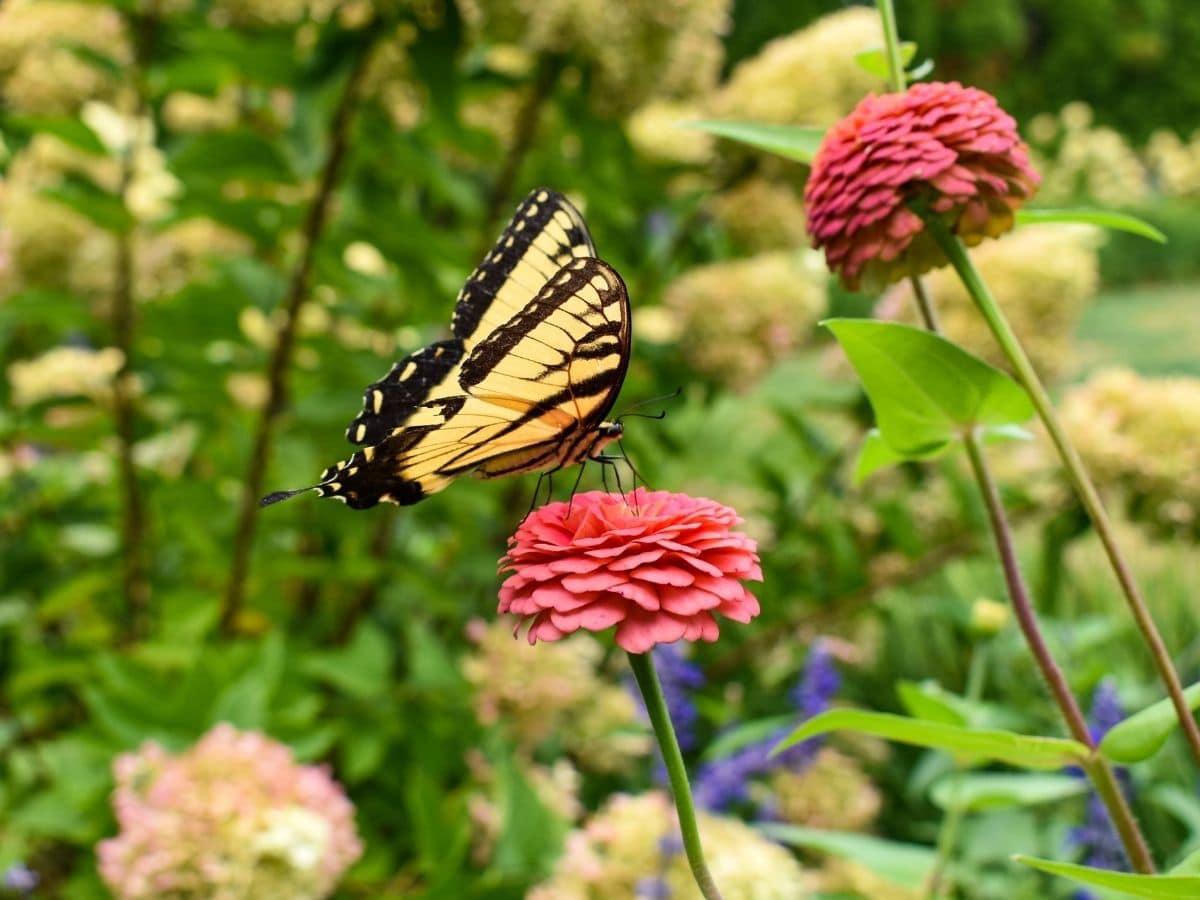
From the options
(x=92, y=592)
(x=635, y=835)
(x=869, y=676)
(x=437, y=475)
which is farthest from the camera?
(x=869, y=676)

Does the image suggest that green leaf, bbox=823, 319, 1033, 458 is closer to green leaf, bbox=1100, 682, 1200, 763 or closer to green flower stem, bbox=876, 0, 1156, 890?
green flower stem, bbox=876, 0, 1156, 890

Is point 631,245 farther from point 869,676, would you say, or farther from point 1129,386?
point 869,676

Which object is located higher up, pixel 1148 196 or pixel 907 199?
pixel 1148 196

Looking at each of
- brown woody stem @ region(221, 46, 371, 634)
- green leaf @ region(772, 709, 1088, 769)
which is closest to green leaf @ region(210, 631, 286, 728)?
brown woody stem @ region(221, 46, 371, 634)

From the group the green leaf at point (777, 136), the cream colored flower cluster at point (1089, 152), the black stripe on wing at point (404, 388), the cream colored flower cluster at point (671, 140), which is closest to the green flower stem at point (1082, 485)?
the green leaf at point (777, 136)

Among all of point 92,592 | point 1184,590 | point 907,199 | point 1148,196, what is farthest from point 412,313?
point 1148,196

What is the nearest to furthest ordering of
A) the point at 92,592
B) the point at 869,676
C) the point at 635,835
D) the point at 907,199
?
1. the point at 907,199
2. the point at 635,835
3. the point at 92,592
4. the point at 869,676

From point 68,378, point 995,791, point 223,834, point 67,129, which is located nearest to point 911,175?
point 995,791
